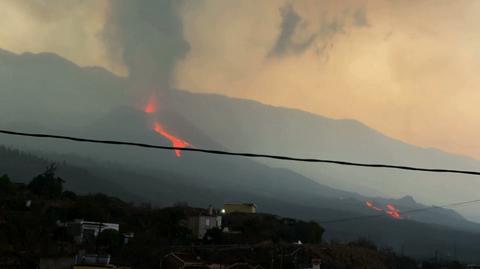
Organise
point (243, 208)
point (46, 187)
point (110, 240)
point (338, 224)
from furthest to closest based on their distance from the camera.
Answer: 1. point (338, 224)
2. point (243, 208)
3. point (46, 187)
4. point (110, 240)

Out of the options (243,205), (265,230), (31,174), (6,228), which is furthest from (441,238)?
(6,228)

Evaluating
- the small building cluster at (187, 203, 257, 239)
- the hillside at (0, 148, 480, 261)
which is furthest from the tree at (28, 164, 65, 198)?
the hillside at (0, 148, 480, 261)

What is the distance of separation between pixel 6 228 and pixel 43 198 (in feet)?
63.9

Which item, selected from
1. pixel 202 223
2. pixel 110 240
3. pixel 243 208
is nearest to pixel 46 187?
pixel 202 223

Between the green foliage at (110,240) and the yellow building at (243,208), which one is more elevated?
the yellow building at (243,208)

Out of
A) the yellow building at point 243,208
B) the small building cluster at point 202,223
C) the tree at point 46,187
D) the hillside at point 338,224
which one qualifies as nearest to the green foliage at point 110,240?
the small building cluster at point 202,223

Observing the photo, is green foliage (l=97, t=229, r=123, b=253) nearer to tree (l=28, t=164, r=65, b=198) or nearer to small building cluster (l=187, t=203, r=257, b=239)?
small building cluster (l=187, t=203, r=257, b=239)

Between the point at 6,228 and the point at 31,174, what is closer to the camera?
the point at 6,228

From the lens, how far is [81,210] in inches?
2221

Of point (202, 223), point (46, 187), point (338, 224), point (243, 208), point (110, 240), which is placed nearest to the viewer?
point (110, 240)

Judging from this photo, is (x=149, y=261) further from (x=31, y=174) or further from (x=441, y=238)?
(x=441, y=238)

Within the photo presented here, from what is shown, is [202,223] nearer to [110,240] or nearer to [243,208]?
[110,240]

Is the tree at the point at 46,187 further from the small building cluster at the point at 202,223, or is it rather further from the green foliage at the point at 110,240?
the green foliage at the point at 110,240

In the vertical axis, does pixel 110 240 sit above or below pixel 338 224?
below
